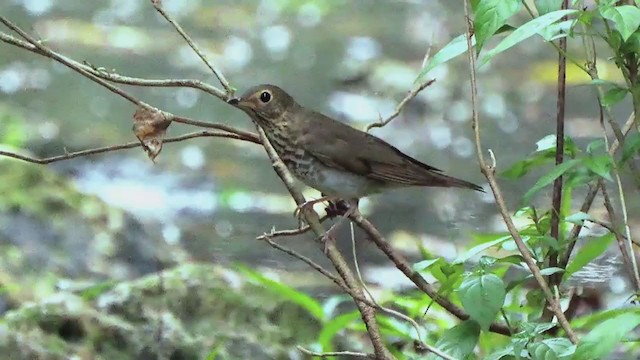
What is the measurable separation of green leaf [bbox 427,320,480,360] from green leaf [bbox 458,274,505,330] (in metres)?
0.08

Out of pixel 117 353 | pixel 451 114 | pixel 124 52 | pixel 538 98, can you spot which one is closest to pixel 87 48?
pixel 124 52

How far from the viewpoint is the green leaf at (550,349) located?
887 mm

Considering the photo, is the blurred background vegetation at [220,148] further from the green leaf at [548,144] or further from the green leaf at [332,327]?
the green leaf at [548,144]

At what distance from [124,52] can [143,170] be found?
88 cm

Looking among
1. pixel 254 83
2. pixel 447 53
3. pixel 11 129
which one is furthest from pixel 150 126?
pixel 254 83

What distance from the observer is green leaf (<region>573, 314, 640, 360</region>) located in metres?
0.76

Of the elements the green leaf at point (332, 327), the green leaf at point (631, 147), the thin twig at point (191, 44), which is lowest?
the green leaf at point (631, 147)

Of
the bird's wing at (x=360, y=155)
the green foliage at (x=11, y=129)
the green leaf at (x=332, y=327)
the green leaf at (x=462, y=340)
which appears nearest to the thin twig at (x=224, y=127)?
Answer: the bird's wing at (x=360, y=155)

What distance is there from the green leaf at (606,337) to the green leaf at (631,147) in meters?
0.26

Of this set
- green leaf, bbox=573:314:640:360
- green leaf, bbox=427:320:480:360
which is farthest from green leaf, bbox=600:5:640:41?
green leaf, bbox=427:320:480:360

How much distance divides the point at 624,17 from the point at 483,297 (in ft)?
1.00

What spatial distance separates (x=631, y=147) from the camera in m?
0.99

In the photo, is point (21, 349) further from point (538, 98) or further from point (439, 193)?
point (538, 98)

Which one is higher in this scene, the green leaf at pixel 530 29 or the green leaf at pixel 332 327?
the green leaf at pixel 332 327
